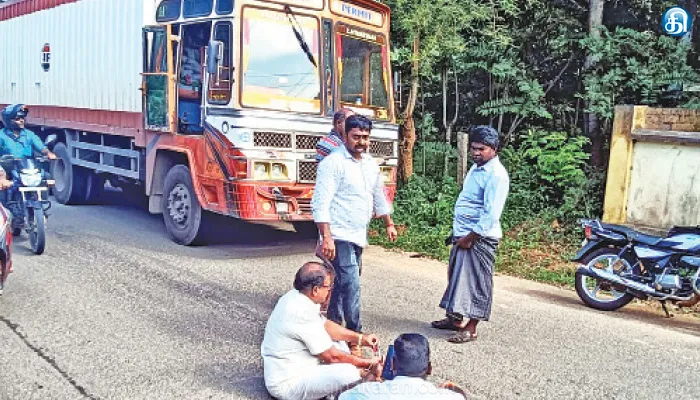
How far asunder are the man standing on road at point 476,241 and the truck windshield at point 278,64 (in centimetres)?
307

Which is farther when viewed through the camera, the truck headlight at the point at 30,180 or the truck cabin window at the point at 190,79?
the truck cabin window at the point at 190,79

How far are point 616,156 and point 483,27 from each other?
3.85m

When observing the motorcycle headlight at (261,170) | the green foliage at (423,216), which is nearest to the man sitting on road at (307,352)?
the motorcycle headlight at (261,170)

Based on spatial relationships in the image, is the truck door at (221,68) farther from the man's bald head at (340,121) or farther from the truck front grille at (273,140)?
the man's bald head at (340,121)

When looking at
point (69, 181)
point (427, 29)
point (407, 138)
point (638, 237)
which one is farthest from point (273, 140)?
point (69, 181)

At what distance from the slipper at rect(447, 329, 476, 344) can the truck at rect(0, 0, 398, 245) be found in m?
2.97

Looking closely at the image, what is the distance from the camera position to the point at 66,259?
7609mm

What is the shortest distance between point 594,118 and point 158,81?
21.2 feet

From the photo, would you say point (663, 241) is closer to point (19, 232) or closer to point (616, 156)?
point (616, 156)

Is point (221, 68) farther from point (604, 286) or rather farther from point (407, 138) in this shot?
point (407, 138)

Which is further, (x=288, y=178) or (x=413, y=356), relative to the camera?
(x=288, y=178)

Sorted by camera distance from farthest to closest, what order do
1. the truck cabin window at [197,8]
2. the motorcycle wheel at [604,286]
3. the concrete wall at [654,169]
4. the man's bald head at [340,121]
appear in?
the concrete wall at [654,169], the truck cabin window at [197,8], the motorcycle wheel at [604,286], the man's bald head at [340,121]

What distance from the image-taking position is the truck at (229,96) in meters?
7.57

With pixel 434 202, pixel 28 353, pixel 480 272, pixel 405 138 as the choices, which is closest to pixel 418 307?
pixel 480 272
